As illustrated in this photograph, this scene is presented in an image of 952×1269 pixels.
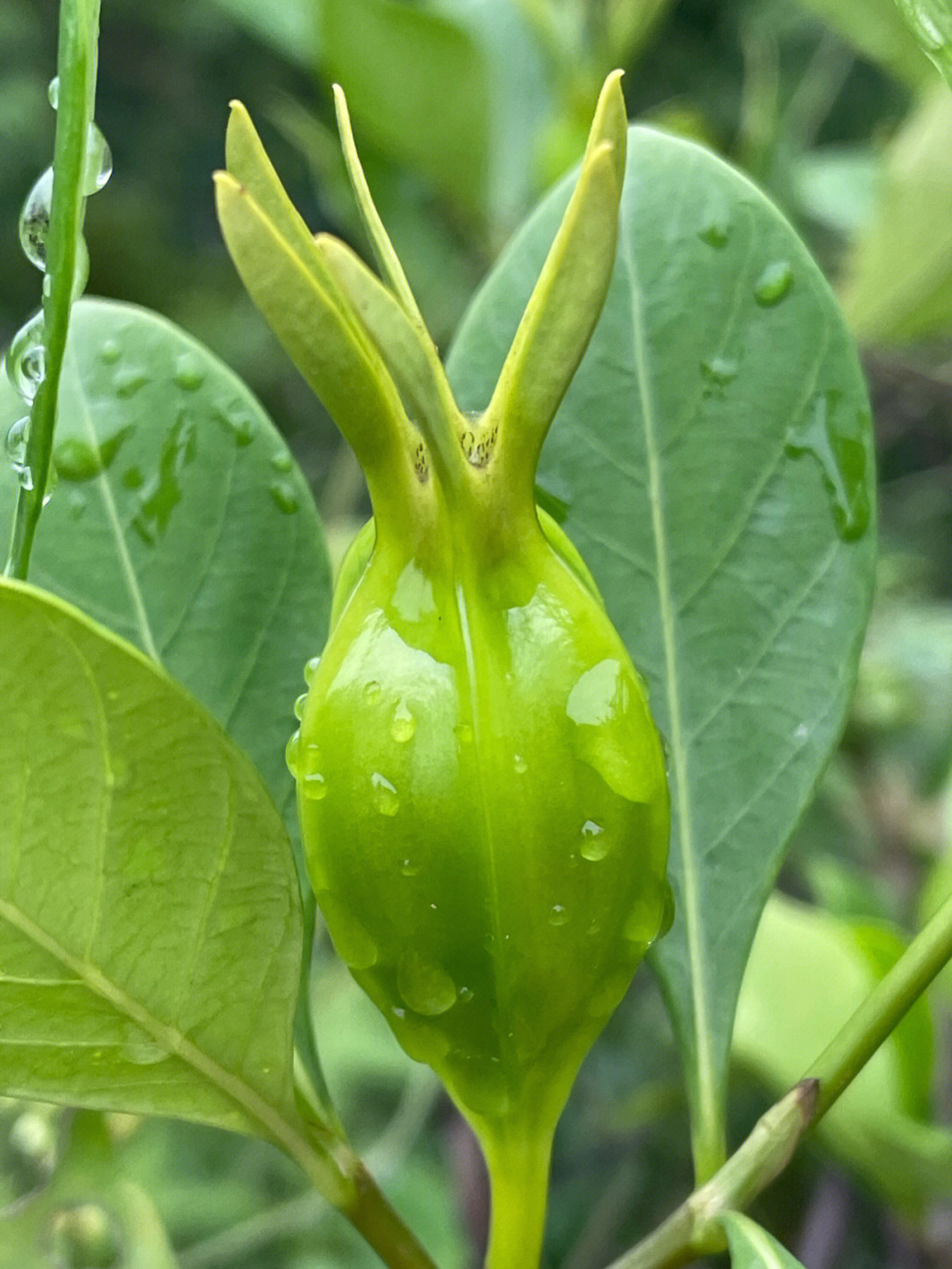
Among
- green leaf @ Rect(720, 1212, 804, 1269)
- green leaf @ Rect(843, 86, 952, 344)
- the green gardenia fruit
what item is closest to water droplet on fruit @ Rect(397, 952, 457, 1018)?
the green gardenia fruit

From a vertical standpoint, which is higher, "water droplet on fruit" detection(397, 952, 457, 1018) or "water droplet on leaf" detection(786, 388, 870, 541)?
"water droplet on leaf" detection(786, 388, 870, 541)

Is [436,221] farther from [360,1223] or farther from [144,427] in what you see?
[360,1223]

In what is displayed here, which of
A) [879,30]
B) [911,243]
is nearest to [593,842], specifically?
[911,243]

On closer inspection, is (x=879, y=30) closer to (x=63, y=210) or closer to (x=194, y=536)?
(x=194, y=536)

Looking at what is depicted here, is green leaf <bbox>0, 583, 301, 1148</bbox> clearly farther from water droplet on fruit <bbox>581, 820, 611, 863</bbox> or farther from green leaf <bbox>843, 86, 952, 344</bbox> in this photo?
green leaf <bbox>843, 86, 952, 344</bbox>

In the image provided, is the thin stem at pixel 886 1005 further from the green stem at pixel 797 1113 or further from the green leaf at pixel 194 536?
the green leaf at pixel 194 536

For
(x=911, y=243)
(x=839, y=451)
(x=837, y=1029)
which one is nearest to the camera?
(x=839, y=451)
